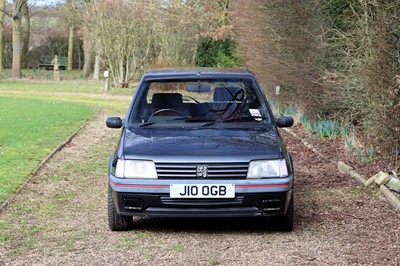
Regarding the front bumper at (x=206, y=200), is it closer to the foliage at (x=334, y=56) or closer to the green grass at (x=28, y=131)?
the green grass at (x=28, y=131)

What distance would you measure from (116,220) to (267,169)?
152 centimetres

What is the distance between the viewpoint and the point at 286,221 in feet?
24.1

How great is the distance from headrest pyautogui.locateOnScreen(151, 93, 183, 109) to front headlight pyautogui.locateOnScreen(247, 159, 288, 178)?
5.76 feet

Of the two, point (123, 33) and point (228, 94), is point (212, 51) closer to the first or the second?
point (123, 33)

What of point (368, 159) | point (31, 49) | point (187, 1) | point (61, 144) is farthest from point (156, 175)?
point (31, 49)

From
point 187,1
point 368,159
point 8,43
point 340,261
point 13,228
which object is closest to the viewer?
point 340,261

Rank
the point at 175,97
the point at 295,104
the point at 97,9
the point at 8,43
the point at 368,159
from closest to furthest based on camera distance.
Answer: the point at 175,97
the point at 368,159
the point at 295,104
the point at 97,9
the point at 8,43

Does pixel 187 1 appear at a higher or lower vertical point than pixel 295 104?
higher

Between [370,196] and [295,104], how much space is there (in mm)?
10441

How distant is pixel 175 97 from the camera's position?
28.2 feet

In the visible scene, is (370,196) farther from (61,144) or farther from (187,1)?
(187,1)

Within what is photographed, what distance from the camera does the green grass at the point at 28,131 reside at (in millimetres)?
11352

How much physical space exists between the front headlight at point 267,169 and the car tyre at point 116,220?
1.29 m

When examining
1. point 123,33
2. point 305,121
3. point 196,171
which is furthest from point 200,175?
point 123,33
